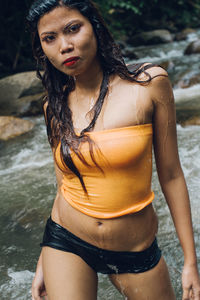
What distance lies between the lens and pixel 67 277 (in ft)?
5.20

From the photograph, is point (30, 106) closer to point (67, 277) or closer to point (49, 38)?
point (49, 38)

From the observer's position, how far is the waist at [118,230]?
1604 millimetres

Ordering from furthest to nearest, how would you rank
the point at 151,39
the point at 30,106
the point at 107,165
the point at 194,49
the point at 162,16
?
the point at 162,16, the point at 151,39, the point at 194,49, the point at 30,106, the point at 107,165

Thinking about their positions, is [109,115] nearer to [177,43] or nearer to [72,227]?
[72,227]

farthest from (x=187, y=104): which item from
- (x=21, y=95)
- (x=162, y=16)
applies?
(x=162, y=16)

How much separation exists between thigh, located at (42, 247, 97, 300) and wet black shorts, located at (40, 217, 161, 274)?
0.09 feet

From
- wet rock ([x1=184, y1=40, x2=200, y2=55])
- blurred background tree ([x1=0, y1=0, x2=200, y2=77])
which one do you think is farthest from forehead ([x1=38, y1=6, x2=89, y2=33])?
wet rock ([x1=184, y1=40, x2=200, y2=55])

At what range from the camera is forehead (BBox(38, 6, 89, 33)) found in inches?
60.6

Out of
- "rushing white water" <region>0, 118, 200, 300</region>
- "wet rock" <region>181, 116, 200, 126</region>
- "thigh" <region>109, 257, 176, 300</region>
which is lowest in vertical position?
"wet rock" <region>181, 116, 200, 126</region>

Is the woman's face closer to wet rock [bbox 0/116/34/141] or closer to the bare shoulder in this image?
the bare shoulder

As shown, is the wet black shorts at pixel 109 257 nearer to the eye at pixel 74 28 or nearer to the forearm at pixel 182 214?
the forearm at pixel 182 214

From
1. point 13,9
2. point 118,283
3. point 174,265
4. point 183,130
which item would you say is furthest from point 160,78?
point 13,9

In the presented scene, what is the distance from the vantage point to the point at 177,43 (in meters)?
14.5

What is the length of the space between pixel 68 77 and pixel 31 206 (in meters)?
2.62
